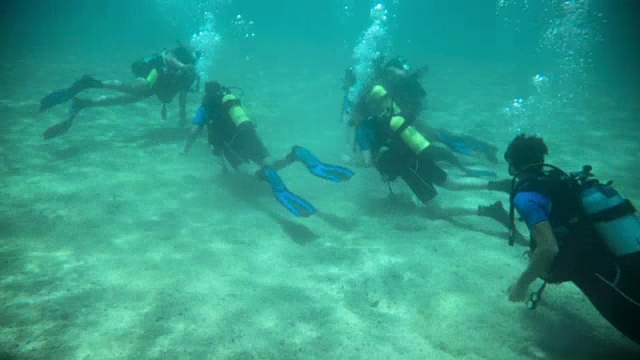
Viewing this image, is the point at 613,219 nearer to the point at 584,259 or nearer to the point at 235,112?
the point at 584,259

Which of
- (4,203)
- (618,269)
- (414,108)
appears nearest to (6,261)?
(4,203)

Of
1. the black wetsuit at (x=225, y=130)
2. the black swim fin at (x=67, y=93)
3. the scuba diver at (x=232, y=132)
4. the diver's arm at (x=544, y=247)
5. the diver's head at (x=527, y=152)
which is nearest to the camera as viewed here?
the diver's arm at (x=544, y=247)

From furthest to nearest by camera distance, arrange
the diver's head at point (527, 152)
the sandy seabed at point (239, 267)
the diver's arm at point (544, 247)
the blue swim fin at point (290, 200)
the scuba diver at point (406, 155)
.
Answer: the scuba diver at point (406, 155) → the blue swim fin at point (290, 200) → the diver's head at point (527, 152) → the sandy seabed at point (239, 267) → the diver's arm at point (544, 247)

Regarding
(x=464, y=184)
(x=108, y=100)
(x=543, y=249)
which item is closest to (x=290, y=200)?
(x=464, y=184)

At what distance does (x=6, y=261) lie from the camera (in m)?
5.30

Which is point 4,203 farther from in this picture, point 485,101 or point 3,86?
point 485,101

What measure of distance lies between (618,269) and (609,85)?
2834 cm

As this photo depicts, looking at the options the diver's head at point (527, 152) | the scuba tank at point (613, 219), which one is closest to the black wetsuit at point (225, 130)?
the diver's head at point (527, 152)

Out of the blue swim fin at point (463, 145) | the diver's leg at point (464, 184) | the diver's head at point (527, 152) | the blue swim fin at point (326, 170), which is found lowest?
the blue swim fin at point (326, 170)

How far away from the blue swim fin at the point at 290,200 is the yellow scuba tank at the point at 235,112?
4.97ft

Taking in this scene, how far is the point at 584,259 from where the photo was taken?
3.71 metres

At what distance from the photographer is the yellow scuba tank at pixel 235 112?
832 cm

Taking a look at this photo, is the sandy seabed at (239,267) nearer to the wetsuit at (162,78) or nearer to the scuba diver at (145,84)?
the scuba diver at (145,84)

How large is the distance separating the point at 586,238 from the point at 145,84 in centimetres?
1172
